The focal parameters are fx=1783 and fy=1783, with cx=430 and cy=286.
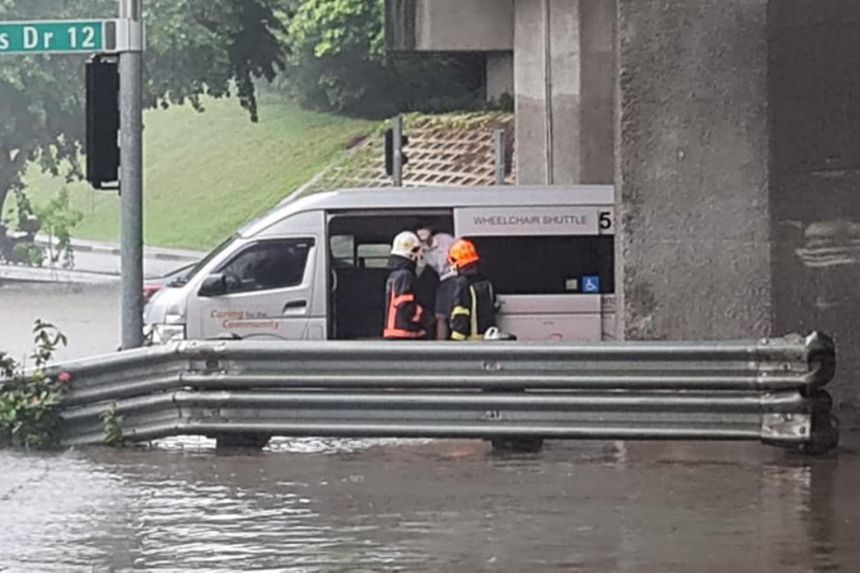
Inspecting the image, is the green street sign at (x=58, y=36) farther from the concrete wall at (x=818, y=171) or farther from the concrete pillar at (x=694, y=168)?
the concrete wall at (x=818, y=171)

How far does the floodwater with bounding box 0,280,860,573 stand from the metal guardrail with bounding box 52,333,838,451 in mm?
226

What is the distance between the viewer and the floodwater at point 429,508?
336 inches

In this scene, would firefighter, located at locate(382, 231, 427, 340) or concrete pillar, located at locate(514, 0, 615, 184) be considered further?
concrete pillar, located at locate(514, 0, 615, 184)

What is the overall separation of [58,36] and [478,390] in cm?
427

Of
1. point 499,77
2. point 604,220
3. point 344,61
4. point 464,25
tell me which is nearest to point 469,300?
point 604,220

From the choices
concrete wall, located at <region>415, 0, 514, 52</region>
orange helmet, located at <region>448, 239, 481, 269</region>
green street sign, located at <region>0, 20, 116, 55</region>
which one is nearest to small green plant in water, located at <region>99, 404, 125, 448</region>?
green street sign, located at <region>0, 20, 116, 55</region>

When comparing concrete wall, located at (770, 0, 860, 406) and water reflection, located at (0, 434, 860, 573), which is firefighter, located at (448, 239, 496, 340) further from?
concrete wall, located at (770, 0, 860, 406)

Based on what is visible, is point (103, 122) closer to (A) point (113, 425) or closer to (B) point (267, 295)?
(A) point (113, 425)

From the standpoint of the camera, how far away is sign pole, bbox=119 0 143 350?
13266 millimetres

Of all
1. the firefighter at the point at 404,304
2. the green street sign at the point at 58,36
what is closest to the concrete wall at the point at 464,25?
the firefighter at the point at 404,304

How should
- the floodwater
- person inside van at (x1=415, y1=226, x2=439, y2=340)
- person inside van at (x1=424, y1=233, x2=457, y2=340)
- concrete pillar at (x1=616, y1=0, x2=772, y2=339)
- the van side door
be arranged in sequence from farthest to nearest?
the van side door → person inside van at (x1=415, y1=226, x2=439, y2=340) → person inside van at (x1=424, y1=233, x2=457, y2=340) → concrete pillar at (x1=616, y1=0, x2=772, y2=339) → the floodwater

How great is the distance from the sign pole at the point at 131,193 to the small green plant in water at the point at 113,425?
89 centimetres

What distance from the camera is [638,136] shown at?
13.3 meters

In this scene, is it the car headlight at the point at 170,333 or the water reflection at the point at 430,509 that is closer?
the water reflection at the point at 430,509
